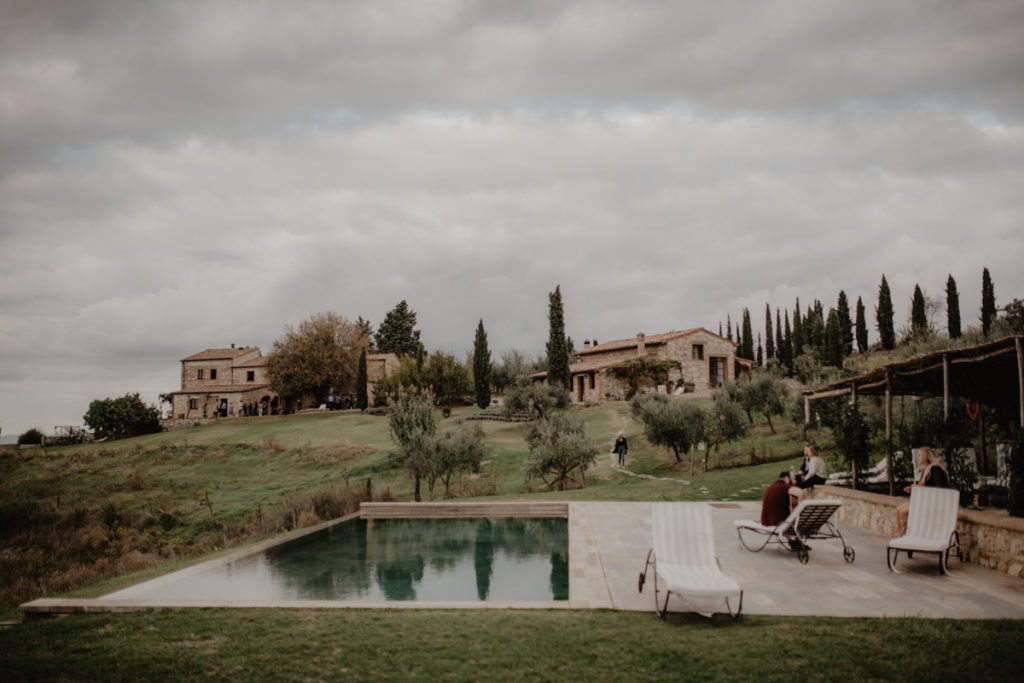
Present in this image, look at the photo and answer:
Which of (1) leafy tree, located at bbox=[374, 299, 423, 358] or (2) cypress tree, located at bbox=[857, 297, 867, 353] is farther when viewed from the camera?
(1) leafy tree, located at bbox=[374, 299, 423, 358]

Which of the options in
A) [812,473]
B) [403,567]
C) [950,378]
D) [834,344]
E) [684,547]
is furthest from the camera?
[834,344]

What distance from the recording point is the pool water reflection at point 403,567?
757 cm

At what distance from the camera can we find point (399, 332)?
71.8 meters

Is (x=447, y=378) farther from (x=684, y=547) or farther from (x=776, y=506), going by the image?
(x=684, y=547)

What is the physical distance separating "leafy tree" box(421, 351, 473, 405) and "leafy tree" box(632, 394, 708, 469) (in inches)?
978

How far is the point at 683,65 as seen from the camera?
1360 cm

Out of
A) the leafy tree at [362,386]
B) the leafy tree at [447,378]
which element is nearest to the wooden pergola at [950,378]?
the leafy tree at [447,378]

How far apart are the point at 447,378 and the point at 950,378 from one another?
120ft

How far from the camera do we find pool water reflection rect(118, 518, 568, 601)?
7.57 meters

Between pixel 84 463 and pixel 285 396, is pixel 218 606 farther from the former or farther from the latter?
pixel 285 396

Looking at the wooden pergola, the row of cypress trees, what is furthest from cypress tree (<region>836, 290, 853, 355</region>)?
the wooden pergola

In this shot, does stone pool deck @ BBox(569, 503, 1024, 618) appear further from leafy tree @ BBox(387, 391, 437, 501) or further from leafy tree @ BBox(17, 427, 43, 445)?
leafy tree @ BBox(17, 427, 43, 445)

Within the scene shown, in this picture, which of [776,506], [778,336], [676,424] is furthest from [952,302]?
[776,506]

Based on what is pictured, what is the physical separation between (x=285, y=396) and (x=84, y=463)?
785 inches
